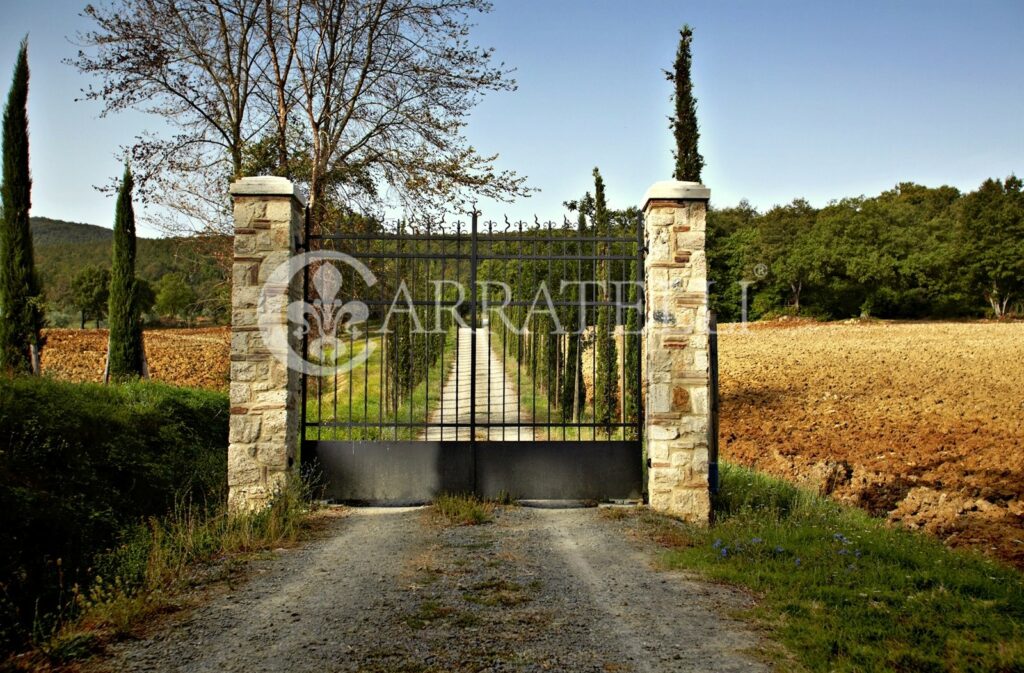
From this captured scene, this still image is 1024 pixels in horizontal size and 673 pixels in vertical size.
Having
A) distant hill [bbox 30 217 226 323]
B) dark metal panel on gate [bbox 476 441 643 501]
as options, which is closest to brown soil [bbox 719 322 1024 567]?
dark metal panel on gate [bbox 476 441 643 501]

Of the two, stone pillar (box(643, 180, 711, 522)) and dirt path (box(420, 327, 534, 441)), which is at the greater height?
stone pillar (box(643, 180, 711, 522))

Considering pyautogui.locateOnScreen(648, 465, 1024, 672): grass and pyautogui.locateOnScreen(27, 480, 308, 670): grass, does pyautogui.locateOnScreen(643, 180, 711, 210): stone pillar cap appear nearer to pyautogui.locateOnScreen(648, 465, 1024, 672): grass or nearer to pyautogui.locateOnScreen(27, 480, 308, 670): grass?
pyautogui.locateOnScreen(648, 465, 1024, 672): grass

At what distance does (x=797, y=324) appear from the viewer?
129ft

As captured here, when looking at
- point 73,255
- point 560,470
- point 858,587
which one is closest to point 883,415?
point 560,470

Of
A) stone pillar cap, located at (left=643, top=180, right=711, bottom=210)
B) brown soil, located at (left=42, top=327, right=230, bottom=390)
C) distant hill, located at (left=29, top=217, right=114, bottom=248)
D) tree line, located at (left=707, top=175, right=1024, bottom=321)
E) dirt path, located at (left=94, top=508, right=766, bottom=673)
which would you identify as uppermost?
distant hill, located at (left=29, top=217, right=114, bottom=248)

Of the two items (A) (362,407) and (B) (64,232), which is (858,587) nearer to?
(A) (362,407)

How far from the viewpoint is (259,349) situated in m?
6.39

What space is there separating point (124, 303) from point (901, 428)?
14.9 meters

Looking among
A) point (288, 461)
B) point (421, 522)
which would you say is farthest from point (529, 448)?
point (288, 461)

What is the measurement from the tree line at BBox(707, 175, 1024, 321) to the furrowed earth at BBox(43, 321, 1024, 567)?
17.2m

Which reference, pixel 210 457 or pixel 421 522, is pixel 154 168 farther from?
pixel 421 522

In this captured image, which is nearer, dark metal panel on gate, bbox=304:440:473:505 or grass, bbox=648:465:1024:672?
grass, bbox=648:465:1024:672

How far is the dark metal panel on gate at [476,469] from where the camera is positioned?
676 cm

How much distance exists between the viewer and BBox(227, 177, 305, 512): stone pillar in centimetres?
636
